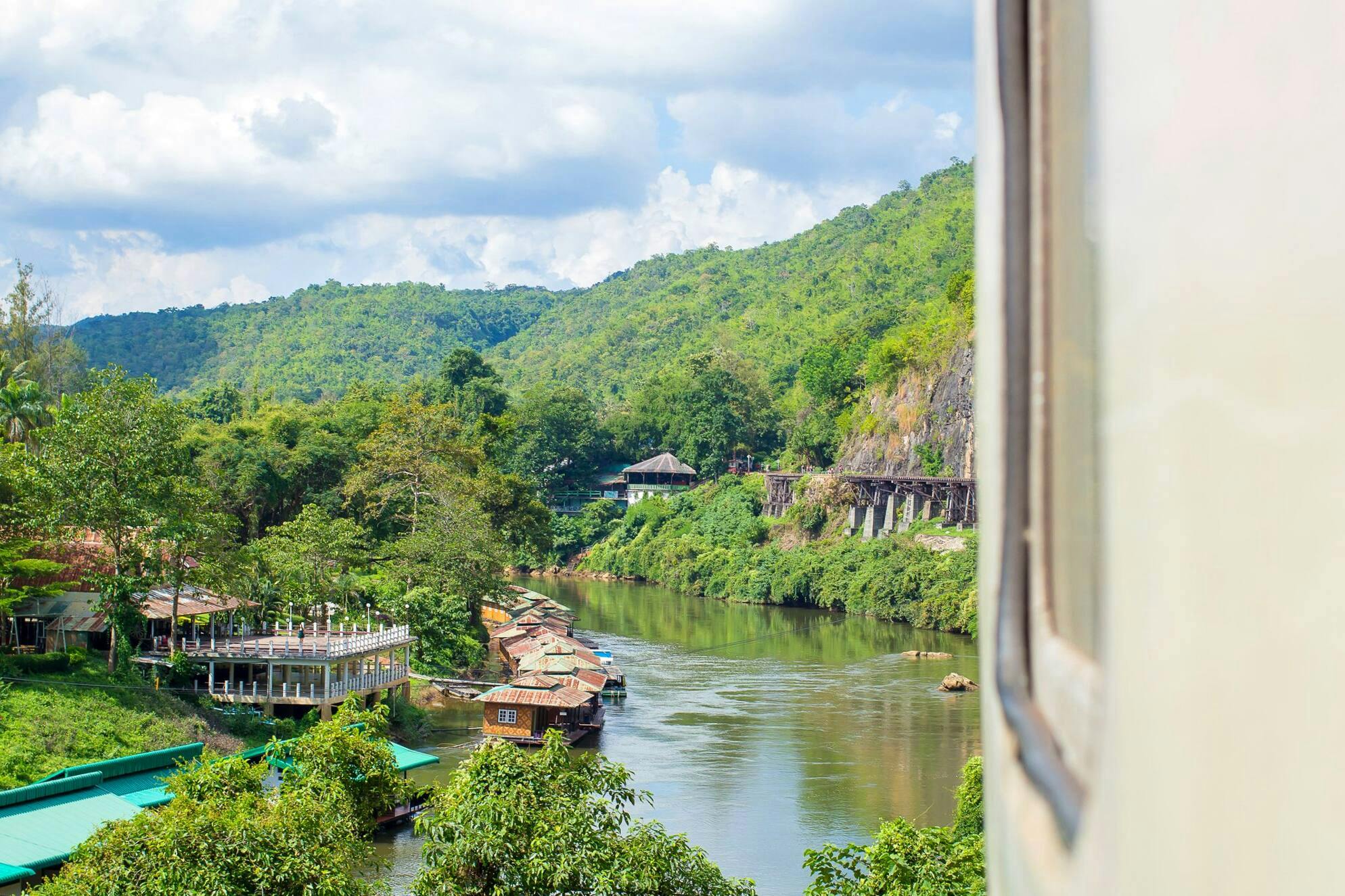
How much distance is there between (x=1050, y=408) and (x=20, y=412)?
3091cm

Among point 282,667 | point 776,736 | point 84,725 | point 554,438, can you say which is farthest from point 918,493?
point 84,725

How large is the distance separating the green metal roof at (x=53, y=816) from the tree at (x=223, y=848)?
10.5 feet

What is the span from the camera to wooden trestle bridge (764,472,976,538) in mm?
42094

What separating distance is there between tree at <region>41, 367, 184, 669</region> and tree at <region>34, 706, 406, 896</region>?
9.91m

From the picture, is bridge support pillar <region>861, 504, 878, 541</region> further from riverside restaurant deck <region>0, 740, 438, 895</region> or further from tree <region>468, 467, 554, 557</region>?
riverside restaurant deck <region>0, 740, 438, 895</region>

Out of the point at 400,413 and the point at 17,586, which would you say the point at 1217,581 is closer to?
the point at 17,586

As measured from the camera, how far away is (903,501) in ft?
147

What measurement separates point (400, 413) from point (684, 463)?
76.0ft

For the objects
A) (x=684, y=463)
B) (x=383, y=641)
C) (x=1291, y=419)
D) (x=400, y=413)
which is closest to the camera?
(x=1291, y=419)

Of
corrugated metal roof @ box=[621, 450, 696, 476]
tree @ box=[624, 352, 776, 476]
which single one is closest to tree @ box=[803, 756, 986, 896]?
corrugated metal roof @ box=[621, 450, 696, 476]

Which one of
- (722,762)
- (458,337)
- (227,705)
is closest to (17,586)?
(227,705)

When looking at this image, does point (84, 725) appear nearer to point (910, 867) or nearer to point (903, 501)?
point (910, 867)

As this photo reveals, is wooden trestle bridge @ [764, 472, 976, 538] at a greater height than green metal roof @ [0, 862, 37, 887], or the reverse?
wooden trestle bridge @ [764, 472, 976, 538]

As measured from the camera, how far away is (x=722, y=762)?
1936 cm
